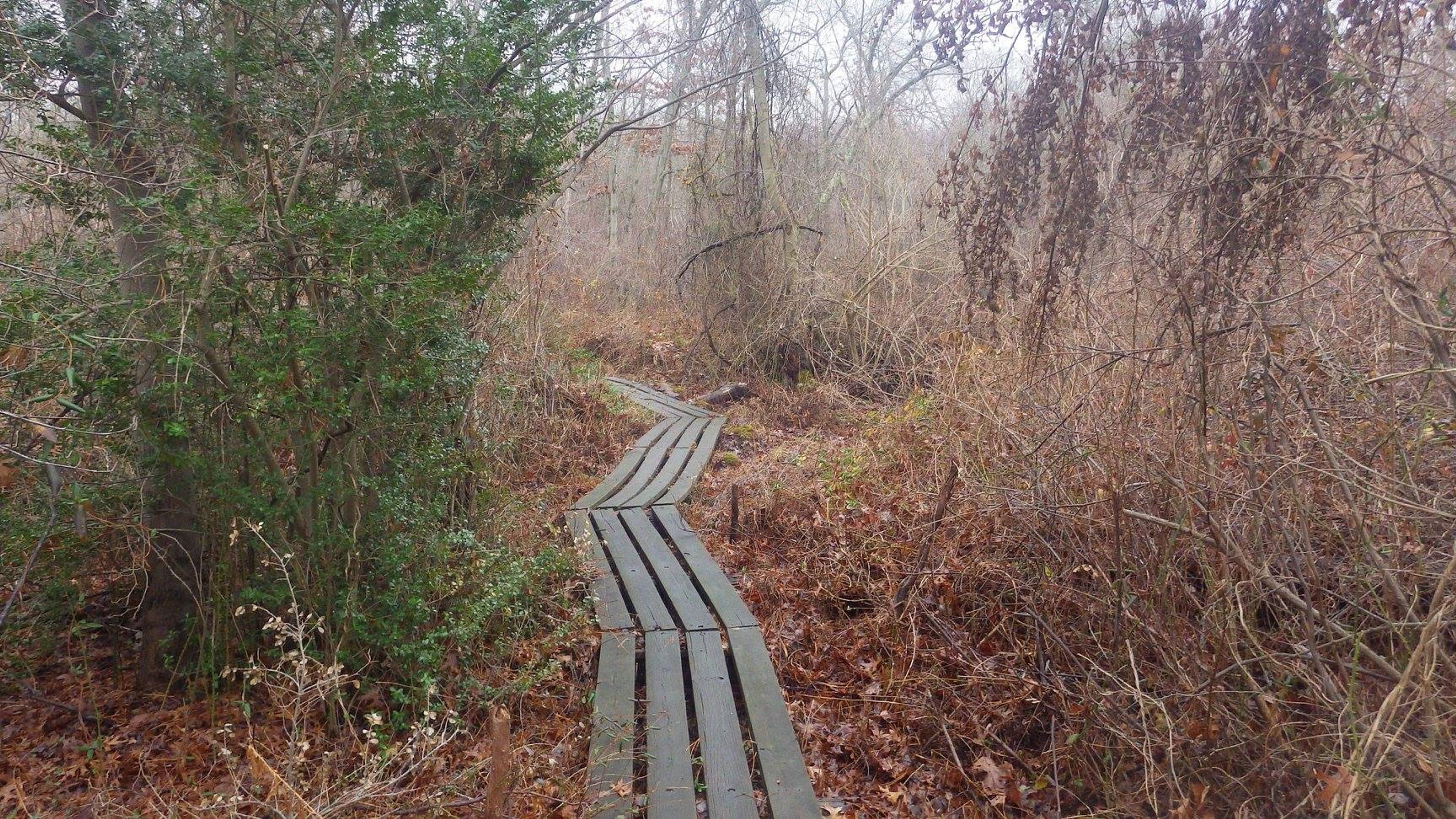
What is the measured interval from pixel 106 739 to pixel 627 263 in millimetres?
14645

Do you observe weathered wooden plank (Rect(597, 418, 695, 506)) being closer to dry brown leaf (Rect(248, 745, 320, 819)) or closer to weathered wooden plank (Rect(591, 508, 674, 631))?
weathered wooden plank (Rect(591, 508, 674, 631))

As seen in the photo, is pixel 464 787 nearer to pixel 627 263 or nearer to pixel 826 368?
pixel 826 368

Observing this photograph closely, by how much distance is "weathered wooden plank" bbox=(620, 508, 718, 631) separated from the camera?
5176 mm

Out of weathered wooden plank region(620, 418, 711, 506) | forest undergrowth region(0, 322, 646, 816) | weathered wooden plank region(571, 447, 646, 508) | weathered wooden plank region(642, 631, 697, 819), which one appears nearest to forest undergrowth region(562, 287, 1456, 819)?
weathered wooden plank region(642, 631, 697, 819)

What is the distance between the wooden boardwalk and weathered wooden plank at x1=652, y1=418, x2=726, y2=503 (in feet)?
1.27

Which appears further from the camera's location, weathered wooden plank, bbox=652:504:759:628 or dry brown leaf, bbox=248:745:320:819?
weathered wooden plank, bbox=652:504:759:628

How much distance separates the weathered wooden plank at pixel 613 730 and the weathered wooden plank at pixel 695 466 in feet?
8.94

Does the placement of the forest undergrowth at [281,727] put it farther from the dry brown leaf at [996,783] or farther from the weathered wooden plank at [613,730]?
the dry brown leaf at [996,783]

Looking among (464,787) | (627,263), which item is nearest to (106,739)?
(464,787)

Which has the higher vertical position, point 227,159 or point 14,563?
point 227,159

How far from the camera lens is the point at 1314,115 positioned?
415cm

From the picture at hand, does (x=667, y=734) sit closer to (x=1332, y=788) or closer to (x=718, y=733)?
(x=718, y=733)

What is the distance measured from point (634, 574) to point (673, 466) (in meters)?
2.77

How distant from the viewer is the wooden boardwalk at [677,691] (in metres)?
3.54
